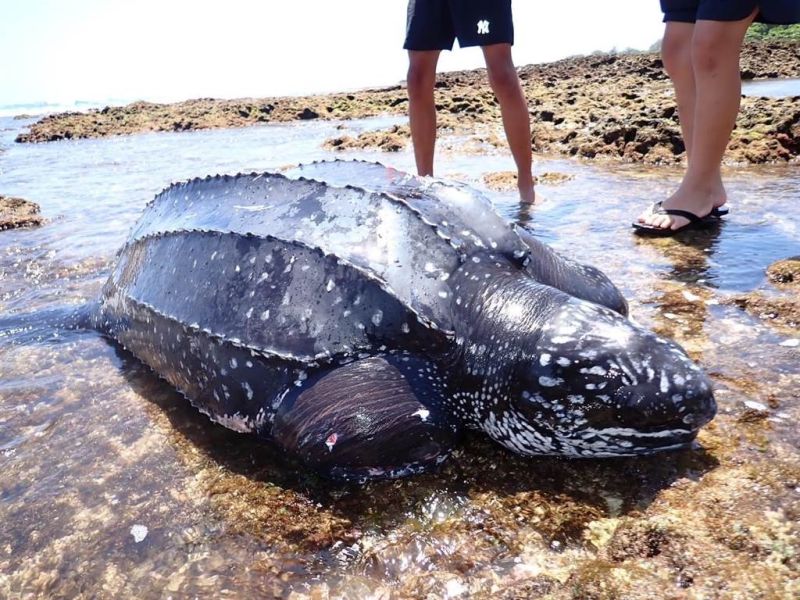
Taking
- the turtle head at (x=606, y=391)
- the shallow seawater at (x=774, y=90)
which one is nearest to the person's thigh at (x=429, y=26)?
the turtle head at (x=606, y=391)

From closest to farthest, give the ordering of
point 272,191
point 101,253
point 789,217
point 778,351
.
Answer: point 778,351 < point 272,191 < point 789,217 < point 101,253

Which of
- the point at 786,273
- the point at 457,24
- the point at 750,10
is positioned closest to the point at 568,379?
the point at 786,273

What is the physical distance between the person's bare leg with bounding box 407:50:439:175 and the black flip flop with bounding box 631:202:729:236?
1751 millimetres

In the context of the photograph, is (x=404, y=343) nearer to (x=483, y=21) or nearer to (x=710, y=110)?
(x=710, y=110)

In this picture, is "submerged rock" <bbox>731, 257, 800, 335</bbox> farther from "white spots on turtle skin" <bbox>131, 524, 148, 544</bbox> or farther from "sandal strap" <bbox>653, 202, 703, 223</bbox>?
"white spots on turtle skin" <bbox>131, 524, 148, 544</bbox>

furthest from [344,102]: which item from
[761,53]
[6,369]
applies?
[6,369]

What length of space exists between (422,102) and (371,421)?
3336 millimetres

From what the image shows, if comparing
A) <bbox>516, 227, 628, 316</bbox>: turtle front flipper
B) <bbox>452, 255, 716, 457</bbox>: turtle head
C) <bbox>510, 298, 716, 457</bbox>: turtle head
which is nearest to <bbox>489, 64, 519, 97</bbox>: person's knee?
<bbox>516, 227, 628, 316</bbox>: turtle front flipper

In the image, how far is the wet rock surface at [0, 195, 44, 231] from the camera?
17.7 ft

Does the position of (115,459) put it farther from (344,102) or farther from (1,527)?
(344,102)

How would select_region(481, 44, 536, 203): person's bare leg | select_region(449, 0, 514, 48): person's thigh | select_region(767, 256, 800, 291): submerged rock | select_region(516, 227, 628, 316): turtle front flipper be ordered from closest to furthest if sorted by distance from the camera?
select_region(516, 227, 628, 316): turtle front flipper < select_region(767, 256, 800, 291): submerged rock < select_region(449, 0, 514, 48): person's thigh < select_region(481, 44, 536, 203): person's bare leg

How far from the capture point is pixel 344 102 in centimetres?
2056

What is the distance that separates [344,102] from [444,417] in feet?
65.9

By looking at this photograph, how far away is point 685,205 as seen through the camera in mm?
3674
